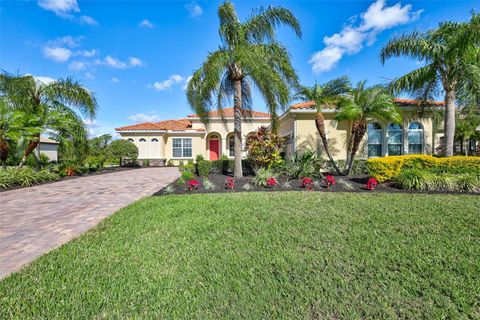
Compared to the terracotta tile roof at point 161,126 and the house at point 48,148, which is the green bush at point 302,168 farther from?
the house at point 48,148

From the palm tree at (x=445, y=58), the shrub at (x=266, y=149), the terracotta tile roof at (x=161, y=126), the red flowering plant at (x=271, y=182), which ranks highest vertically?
the palm tree at (x=445, y=58)

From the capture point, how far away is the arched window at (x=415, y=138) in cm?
1411

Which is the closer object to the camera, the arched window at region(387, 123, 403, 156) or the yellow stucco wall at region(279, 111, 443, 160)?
the yellow stucco wall at region(279, 111, 443, 160)

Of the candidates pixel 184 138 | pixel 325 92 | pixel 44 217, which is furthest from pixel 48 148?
pixel 325 92

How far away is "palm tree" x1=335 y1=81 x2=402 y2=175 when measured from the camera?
34.3ft

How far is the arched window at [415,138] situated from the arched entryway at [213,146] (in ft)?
58.5

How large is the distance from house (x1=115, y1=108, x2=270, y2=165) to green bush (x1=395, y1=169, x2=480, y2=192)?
16301mm

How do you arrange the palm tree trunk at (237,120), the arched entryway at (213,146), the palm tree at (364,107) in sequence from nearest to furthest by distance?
the palm tree at (364,107)
the palm tree trunk at (237,120)
the arched entryway at (213,146)

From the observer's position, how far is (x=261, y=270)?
2924mm

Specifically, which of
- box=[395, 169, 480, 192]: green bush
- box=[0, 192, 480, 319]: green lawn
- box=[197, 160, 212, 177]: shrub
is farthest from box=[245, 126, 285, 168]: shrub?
box=[0, 192, 480, 319]: green lawn

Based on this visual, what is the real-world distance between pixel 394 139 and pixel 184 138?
19573 millimetres

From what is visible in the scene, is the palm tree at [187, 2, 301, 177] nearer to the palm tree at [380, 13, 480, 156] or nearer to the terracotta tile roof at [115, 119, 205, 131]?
the palm tree at [380, 13, 480, 156]

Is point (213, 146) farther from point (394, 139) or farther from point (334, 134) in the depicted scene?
point (394, 139)

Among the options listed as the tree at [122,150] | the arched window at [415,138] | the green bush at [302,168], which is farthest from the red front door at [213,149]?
the arched window at [415,138]
